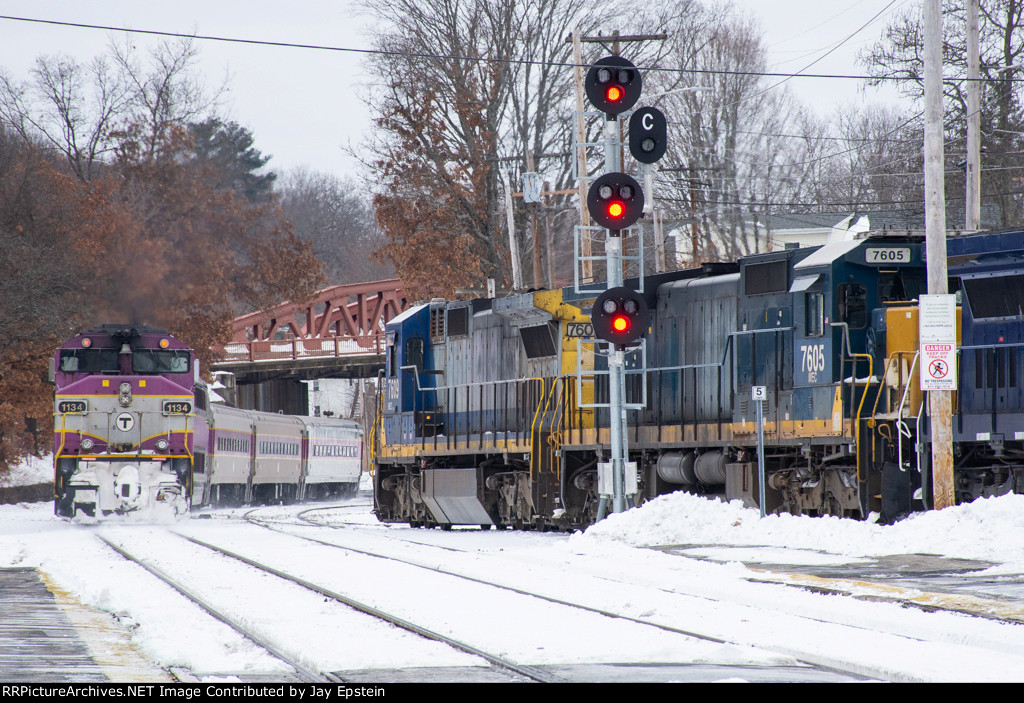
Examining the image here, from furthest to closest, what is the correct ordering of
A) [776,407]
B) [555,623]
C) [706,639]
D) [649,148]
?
1. [776,407]
2. [649,148]
3. [555,623]
4. [706,639]

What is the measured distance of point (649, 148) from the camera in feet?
48.2

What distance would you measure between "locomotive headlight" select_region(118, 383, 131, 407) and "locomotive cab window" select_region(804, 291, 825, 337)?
13.5 meters

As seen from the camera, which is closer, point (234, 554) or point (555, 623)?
point (555, 623)

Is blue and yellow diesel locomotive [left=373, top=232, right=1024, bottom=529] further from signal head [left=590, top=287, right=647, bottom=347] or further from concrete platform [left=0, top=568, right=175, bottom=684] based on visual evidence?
concrete platform [left=0, top=568, right=175, bottom=684]

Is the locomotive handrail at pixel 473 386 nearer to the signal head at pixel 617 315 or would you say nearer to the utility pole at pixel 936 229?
the signal head at pixel 617 315

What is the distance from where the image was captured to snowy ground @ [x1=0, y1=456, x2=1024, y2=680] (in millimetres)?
7781

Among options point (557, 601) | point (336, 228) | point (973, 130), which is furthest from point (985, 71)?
point (336, 228)

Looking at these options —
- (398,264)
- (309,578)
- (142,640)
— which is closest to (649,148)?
(309,578)

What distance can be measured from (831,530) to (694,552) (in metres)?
1.52

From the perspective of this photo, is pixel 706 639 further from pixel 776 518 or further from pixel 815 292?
pixel 815 292

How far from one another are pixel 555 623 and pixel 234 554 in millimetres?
7584

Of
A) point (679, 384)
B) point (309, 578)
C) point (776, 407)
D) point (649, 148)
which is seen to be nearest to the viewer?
point (309, 578)

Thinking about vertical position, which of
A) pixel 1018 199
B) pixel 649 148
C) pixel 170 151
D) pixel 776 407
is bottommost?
pixel 776 407

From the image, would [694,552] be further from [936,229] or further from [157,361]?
[157,361]
